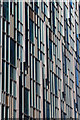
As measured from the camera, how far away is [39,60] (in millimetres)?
48156

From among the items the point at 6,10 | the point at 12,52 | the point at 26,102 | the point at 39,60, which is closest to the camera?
the point at 6,10

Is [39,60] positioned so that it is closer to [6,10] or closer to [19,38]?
→ [19,38]

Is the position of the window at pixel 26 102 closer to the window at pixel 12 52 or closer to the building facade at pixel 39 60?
the building facade at pixel 39 60

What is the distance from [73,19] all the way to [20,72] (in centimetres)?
2674

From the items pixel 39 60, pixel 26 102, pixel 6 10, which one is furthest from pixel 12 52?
Result: pixel 39 60

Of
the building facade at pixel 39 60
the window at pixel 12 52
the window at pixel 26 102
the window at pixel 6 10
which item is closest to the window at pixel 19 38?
the building facade at pixel 39 60

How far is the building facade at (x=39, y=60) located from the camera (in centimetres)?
3903

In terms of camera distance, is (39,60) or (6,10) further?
(39,60)

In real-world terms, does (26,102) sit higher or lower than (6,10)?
lower

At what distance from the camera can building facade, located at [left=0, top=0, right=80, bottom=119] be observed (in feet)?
128

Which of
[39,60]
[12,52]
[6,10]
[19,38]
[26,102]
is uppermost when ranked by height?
[6,10]

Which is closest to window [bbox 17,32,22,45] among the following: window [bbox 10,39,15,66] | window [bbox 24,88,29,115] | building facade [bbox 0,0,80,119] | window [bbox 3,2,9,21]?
building facade [bbox 0,0,80,119]

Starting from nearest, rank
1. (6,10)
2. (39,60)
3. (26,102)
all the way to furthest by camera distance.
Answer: (6,10) < (26,102) < (39,60)

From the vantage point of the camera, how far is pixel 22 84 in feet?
137
